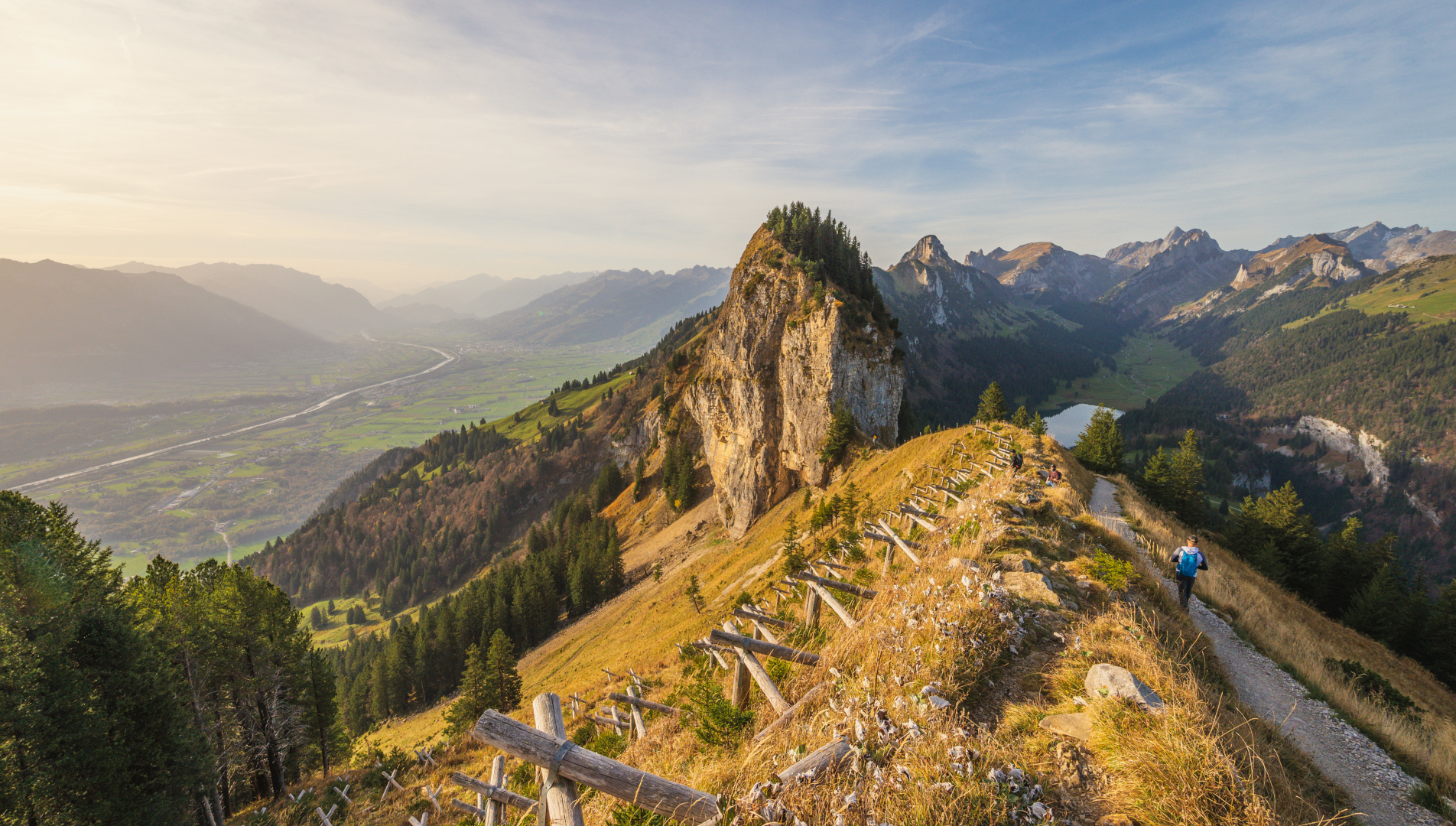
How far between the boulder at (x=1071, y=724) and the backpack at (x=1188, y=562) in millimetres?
11244

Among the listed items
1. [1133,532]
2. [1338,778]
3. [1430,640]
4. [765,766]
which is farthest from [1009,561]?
[1430,640]

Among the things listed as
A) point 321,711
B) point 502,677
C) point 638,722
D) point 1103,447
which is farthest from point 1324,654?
point 321,711

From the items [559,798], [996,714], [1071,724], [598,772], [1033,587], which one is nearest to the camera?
[598,772]

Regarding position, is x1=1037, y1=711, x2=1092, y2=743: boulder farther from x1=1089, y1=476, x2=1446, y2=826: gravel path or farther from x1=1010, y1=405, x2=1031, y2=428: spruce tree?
x1=1010, y1=405, x2=1031, y2=428: spruce tree

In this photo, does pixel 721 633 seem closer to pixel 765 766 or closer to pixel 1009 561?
pixel 765 766

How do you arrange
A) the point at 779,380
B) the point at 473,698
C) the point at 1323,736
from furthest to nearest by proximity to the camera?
1. the point at 779,380
2. the point at 473,698
3. the point at 1323,736

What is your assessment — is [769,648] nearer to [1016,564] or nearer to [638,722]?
[638,722]

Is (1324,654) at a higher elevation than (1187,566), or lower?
lower

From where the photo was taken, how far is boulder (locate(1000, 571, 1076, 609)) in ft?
35.9

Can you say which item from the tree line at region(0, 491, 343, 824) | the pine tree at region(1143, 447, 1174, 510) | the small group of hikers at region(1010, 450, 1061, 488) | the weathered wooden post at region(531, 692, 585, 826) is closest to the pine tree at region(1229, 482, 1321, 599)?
the pine tree at region(1143, 447, 1174, 510)

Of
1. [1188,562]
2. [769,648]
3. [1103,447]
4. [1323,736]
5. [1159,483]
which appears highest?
[769,648]

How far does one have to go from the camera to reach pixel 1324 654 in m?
15.8

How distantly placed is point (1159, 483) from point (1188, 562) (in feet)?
150

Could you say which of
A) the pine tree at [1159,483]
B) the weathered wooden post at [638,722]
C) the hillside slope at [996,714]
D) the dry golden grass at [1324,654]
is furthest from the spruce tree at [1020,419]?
the weathered wooden post at [638,722]
